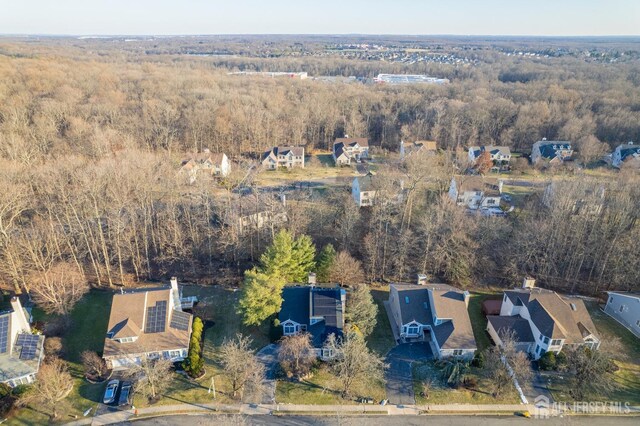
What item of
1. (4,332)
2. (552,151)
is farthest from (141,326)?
(552,151)

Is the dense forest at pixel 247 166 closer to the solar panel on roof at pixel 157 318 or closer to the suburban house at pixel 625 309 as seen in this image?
the suburban house at pixel 625 309

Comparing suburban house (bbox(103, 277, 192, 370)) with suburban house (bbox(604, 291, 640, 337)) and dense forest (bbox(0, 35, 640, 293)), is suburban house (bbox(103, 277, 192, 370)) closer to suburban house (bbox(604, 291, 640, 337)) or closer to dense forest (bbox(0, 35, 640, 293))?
dense forest (bbox(0, 35, 640, 293))

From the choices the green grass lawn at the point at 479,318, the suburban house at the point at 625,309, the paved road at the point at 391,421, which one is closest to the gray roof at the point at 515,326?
the green grass lawn at the point at 479,318

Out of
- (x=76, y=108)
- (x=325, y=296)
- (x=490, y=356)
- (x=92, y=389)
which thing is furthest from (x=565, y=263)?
(x=76, y=108)

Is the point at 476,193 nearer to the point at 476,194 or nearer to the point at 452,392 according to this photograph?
the point at 476,194

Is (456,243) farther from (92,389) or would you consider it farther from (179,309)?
(92,389)

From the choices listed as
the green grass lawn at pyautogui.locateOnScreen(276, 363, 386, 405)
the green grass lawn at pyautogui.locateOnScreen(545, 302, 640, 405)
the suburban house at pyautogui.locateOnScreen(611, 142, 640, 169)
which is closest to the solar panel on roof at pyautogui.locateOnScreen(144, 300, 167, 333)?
the green grass lawn at pyautogui.locateOnScreen(276, 363, 386, 405)
